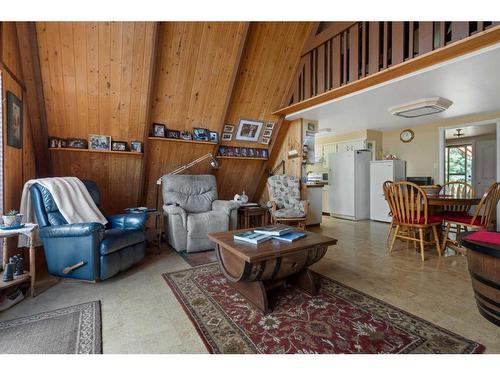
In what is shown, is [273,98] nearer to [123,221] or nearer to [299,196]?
[299,196]

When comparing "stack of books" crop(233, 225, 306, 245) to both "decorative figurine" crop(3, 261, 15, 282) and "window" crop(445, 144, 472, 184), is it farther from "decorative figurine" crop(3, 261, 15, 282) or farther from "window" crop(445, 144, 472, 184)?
"window" crop(445, 144, 472, 184)

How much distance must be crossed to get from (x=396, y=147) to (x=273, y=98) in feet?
10.6

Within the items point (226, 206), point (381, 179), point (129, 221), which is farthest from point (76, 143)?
point (381, 179)

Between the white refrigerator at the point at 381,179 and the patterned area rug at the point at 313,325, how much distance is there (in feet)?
11.7

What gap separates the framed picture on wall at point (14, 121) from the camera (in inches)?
87.2

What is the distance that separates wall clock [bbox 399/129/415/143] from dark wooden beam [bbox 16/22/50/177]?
19.9 feet

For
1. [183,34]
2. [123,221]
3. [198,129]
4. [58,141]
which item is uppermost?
[183,34]

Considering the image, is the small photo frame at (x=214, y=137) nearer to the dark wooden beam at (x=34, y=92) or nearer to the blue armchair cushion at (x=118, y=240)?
the blue armchair cushion at (x=118, y=240)

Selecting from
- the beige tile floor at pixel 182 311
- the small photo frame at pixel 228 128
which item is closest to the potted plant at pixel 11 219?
the beige tile floor at pixel 182 311

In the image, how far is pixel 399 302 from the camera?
1.85 m

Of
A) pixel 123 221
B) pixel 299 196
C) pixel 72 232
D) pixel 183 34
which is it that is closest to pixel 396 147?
pixel 299 196

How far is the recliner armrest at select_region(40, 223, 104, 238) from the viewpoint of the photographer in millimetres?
2137

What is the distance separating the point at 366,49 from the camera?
304 cm
